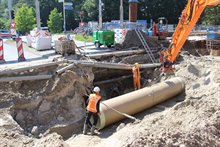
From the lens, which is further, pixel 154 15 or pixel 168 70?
pixel 154 15

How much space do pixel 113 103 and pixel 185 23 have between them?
561 centimetres

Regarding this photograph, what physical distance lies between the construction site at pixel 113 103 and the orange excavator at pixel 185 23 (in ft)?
0.16

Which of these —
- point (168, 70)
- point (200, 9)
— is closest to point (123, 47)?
point (168, 70)

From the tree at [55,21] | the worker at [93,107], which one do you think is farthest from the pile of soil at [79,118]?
the tree at [55,21]

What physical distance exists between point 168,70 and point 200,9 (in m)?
3.44

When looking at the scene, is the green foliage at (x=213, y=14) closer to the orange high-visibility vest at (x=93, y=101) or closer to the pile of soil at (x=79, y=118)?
the pile of soil at (x=79, y=118)

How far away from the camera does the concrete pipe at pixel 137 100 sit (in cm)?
949

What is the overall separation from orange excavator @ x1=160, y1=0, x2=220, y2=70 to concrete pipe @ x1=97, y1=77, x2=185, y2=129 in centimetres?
138

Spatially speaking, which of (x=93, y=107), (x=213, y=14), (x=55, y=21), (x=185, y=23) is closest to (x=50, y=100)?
(x=93, y=107)

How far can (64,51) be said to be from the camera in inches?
567

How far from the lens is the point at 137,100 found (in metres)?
10.7

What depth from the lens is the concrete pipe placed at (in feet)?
31.1

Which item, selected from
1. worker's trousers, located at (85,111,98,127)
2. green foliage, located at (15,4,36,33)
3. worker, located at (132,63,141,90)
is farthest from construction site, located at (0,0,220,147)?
green foliage, located at (15,4,36,33)

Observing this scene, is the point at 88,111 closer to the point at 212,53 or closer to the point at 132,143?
the point at 132,143
